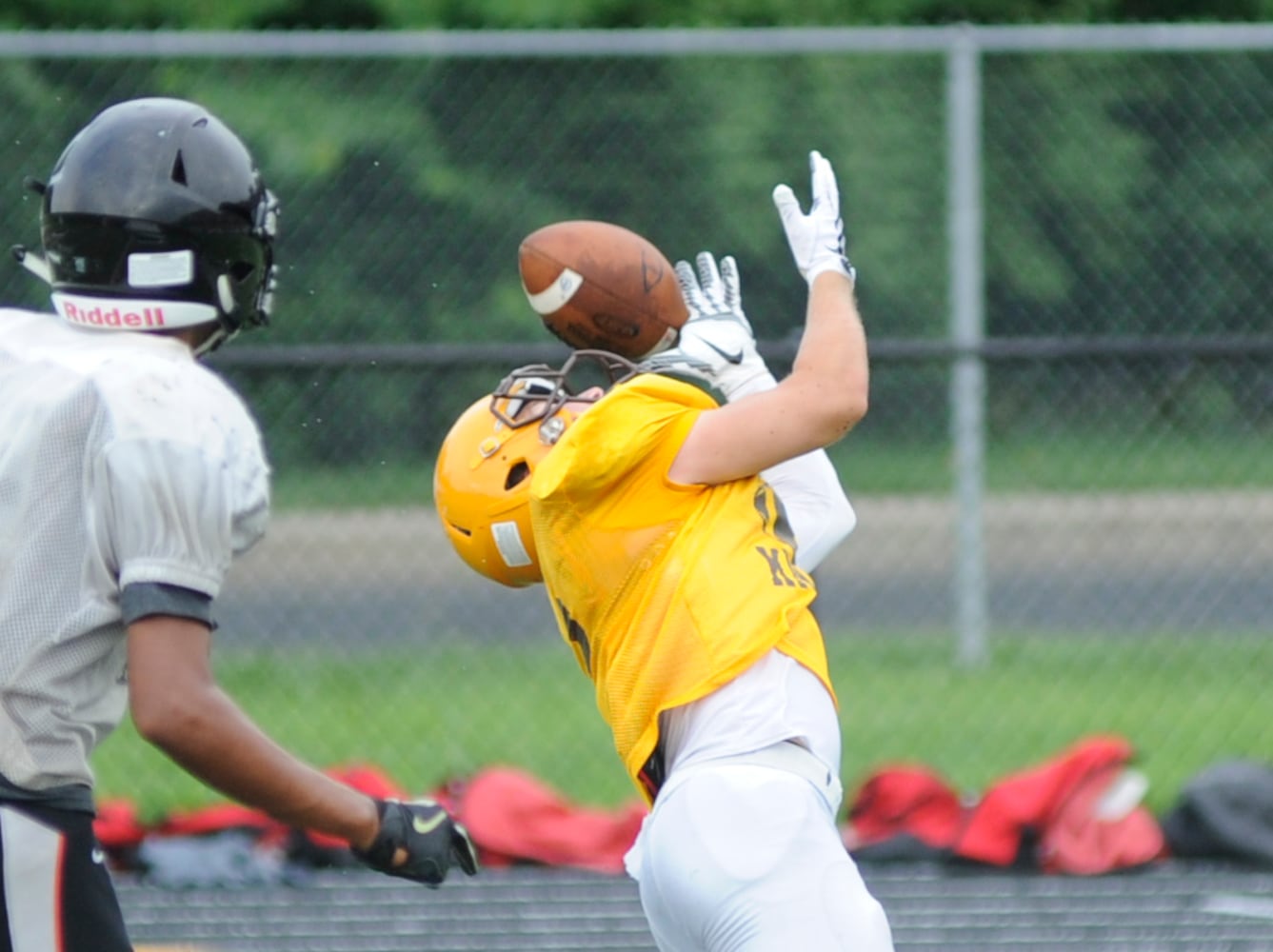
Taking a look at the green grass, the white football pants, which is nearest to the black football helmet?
the white football pants

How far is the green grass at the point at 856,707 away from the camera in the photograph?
22.7 feet

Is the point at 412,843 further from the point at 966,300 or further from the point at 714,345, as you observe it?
the point at 966,300

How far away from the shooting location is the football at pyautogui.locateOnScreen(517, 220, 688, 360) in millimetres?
3244

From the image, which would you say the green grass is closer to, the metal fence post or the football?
the metal fence post

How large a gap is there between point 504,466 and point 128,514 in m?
0.90

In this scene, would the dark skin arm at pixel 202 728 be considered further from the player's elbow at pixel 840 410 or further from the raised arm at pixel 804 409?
the player's elbow at pixel 840 410

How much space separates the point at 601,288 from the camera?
10.6 ft

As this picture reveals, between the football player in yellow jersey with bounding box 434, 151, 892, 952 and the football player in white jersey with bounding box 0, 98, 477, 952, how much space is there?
39 centimetres

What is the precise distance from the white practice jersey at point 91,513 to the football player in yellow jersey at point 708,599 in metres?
0.67

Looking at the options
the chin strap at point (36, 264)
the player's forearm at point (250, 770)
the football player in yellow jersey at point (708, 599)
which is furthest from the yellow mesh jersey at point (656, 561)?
the chin strap at point (36, 264)

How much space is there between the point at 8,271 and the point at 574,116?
83.0 inches

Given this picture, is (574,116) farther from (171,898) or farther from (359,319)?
(171,898)

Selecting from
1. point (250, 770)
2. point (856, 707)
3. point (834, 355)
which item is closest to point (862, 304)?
point (856, 707)

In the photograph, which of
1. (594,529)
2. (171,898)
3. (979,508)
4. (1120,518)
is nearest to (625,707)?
(594,529)
